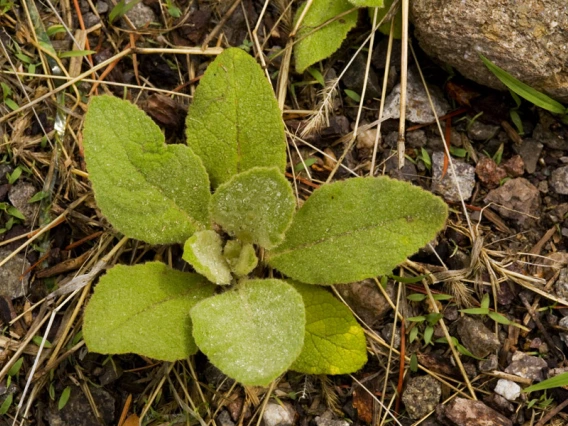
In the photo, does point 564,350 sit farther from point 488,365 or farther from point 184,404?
point 184,404

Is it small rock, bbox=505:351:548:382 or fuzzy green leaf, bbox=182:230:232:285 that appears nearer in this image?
fuzzy green leaf, bbox=182:230:232:285

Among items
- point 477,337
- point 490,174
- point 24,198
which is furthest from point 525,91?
point 24,198

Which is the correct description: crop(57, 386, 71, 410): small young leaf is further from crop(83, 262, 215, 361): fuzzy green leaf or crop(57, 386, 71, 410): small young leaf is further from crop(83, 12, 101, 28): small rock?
crop(83, 12, 101, 28): small rock

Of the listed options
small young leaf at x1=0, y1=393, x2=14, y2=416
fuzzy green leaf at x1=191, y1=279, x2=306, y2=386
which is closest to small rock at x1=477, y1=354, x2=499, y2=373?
fuzzy green leaf at x1=191, y1=279, x2=306, y2=386

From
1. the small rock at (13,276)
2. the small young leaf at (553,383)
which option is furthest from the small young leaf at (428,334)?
the small rock at (13,276)

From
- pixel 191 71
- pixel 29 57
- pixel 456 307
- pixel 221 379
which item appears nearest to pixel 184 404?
pixel 221 379

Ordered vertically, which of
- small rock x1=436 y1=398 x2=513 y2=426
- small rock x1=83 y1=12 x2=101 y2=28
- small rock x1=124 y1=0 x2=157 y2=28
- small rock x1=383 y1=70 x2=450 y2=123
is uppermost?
small rock x1=124 y1=0 x2=157 y2=28

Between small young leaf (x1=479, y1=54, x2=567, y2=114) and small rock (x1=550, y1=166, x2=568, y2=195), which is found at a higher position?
small young leaf (x1=479, y1=54, x2=567, y2=114)

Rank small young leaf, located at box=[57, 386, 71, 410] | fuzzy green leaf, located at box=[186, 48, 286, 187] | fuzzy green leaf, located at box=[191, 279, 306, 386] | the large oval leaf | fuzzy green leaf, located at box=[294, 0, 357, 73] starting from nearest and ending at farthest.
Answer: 1. fuzzy green leaf, located at box=[191, 279, 306, 386]
2. the large oval leaf
3. fuzzy green leaf, located at box=[186, 48, 286, 187]
4. small young leaf, located at box=[57, 386, 71, 410]
5. fuzzy green leaf, located at box=[294, 0, 357, 73]
